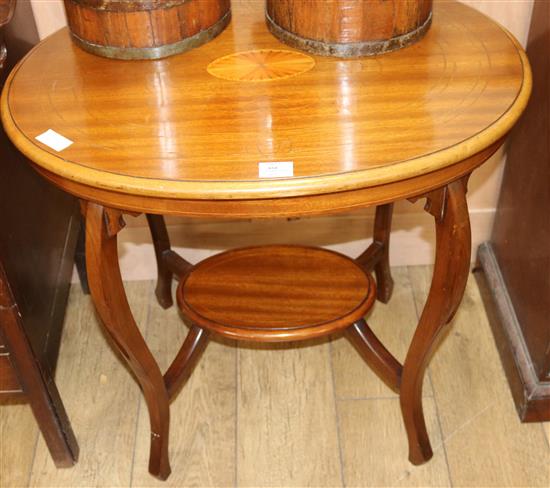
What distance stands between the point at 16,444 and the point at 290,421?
1.95 feet

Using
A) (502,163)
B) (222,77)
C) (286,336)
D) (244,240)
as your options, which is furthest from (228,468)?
(502,163)

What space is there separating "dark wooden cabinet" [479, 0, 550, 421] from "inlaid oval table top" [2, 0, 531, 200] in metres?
0.27

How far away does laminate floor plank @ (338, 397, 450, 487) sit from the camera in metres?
1.62

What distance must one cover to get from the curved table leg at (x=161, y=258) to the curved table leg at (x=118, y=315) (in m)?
0.42

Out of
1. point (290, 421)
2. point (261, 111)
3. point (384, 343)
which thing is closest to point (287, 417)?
point (290, 421)

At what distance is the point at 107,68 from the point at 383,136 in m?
0.50

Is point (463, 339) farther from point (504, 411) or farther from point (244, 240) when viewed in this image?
point (244, 240)

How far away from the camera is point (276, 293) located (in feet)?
5.52

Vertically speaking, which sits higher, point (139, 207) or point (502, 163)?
point (139, 207)

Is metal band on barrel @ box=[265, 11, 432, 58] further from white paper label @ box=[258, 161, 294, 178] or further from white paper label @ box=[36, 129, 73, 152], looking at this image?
white paper label @ box=[36, 129, 73, 152]

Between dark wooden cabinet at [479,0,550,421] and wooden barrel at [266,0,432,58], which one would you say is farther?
dark wooden cabinet at [479,0,550,421]

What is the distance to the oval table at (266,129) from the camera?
1104 millimetres

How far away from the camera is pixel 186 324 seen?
1.99 metres

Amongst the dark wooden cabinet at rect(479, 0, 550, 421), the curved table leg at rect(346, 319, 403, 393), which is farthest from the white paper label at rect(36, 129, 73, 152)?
the dark wooden cabinet at rect(479, 0, 550, 421)
